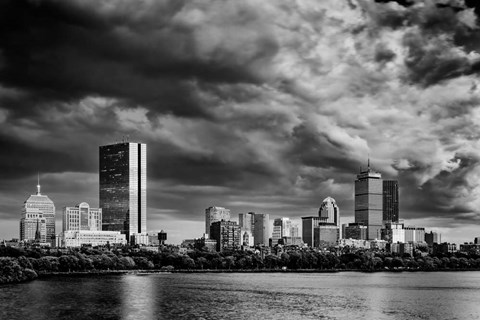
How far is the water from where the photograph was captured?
4719 inches

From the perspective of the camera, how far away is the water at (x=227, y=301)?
393 ft

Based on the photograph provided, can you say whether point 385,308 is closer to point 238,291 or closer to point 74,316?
point 238,291

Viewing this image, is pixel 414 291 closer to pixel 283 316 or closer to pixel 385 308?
pixel 385 308

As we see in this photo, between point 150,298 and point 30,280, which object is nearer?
point 150,298

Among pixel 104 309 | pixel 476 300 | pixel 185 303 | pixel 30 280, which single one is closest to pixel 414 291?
pixel 476 300

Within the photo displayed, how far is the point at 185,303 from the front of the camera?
5408 inches

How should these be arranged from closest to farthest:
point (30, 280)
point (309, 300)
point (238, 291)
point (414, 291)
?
point (309, 300) < point (238, 291) < point (414, 291) < point (30, 280)

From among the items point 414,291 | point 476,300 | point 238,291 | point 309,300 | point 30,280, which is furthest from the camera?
point 30,280

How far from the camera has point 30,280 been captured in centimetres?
19225

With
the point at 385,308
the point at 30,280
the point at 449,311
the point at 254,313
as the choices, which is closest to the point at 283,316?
the point at 254,313

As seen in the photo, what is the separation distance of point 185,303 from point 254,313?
19919mm

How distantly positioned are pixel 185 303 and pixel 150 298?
11892 mm

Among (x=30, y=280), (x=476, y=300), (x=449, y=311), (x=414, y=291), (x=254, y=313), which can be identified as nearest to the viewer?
(x=254, y=313)

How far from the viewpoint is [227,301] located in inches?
5561
